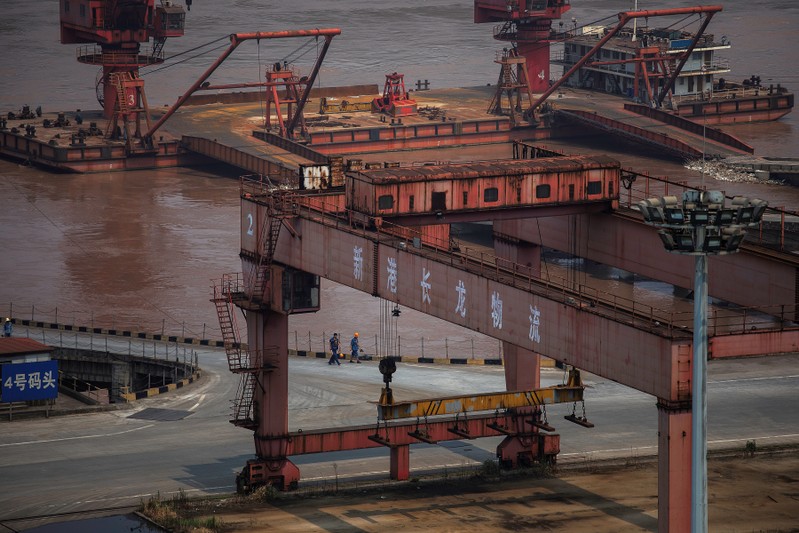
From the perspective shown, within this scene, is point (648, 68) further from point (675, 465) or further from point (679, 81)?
point (675, 465)

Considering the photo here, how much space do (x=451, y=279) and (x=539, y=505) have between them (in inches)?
314

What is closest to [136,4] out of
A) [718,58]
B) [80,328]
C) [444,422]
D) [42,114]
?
[42,114]

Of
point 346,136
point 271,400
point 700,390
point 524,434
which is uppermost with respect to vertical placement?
point 700,390

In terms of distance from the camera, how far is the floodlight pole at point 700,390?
36219 millimetres

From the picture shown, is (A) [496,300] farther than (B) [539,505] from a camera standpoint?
No

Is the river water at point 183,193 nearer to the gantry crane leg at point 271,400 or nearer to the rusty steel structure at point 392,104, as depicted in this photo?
the rusty steel structure at point 392,104

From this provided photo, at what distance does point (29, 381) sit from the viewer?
203 ft

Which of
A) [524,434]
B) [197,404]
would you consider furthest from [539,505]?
[197,404]

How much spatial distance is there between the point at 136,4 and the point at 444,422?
75974mm

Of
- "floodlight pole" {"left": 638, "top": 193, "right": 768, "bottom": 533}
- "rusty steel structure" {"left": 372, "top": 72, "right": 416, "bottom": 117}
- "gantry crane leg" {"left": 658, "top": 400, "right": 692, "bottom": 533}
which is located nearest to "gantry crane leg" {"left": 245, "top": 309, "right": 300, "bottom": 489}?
"gantry crane leg" {"left": 658, "top": 400, "right": 692, "bottom": 533}

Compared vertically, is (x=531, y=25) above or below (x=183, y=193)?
above

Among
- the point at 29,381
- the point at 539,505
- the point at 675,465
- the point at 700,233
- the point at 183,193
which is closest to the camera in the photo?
the point at 700,233

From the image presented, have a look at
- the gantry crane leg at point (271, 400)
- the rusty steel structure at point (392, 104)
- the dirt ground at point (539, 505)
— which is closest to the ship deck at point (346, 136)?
the rusty steel structure at point (392, 104)

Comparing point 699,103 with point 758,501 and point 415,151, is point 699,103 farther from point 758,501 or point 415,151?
point 758,501
